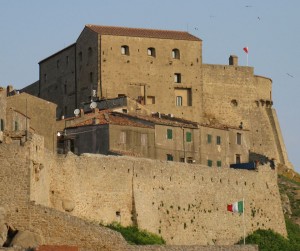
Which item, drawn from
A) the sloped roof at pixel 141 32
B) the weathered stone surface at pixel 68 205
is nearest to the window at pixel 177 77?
the sloped roof at pixel 141 32

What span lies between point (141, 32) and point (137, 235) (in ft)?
90.5

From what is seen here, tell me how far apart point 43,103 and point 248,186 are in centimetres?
1163

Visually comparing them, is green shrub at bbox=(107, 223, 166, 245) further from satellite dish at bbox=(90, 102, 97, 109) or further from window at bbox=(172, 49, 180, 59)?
window at bbox=(172, 49, 180, 59)

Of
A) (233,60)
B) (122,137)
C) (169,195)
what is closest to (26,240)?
(169,195)

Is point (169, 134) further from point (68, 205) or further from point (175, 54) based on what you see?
point (175, 54)

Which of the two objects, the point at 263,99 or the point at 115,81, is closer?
the point at 115,81

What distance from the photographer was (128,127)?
219 feet

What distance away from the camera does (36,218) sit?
160 feet

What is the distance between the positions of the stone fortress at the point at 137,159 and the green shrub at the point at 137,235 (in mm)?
558

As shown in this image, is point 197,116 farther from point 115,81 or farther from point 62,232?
point 62,232

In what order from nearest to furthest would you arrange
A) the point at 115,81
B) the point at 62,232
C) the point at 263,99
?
the point at 62,232, the point at 115,81, the point at 263,99

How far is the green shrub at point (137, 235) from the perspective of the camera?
56906 mm

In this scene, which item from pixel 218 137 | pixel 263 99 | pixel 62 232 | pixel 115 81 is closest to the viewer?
pixel 62 232

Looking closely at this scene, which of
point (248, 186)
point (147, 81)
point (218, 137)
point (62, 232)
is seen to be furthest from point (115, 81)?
point (62, 232)
